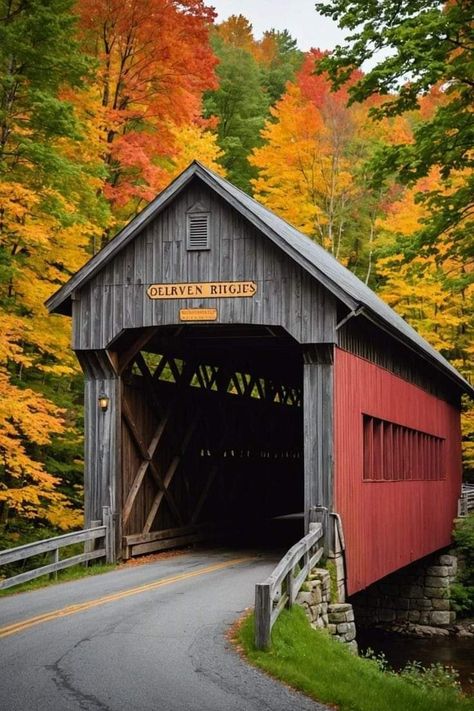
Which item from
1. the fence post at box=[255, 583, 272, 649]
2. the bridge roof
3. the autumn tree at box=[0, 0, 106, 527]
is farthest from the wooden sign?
the fence post at box=[255, 583, 272, 649]

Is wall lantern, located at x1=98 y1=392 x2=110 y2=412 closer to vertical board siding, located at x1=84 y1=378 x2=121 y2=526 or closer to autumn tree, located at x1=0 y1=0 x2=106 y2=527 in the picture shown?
vertical board siding, located at x1=84 y1=378 x2=121 y2=526

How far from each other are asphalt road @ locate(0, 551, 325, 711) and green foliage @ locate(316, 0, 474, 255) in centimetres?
706

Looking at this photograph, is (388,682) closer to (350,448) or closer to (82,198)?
(350,448)

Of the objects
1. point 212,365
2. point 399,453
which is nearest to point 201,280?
point 212,365

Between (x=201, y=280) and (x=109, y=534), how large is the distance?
507cm

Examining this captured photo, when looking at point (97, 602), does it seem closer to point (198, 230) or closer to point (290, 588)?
point (290, 588)

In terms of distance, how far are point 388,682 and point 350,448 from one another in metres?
7.41

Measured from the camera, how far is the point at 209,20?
85.8ft

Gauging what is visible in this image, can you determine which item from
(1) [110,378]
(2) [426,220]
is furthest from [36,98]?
(2) [426,220]

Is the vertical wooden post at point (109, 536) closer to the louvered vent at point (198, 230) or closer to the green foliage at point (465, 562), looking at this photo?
the louvered vent at point (198, 230)

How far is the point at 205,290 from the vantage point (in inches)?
667

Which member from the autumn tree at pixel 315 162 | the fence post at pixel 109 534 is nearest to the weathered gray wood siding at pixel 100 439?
the fence post at pixel 109 534

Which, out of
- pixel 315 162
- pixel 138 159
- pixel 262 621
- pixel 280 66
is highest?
pixel 280 66

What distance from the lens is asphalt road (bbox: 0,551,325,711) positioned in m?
8.15
